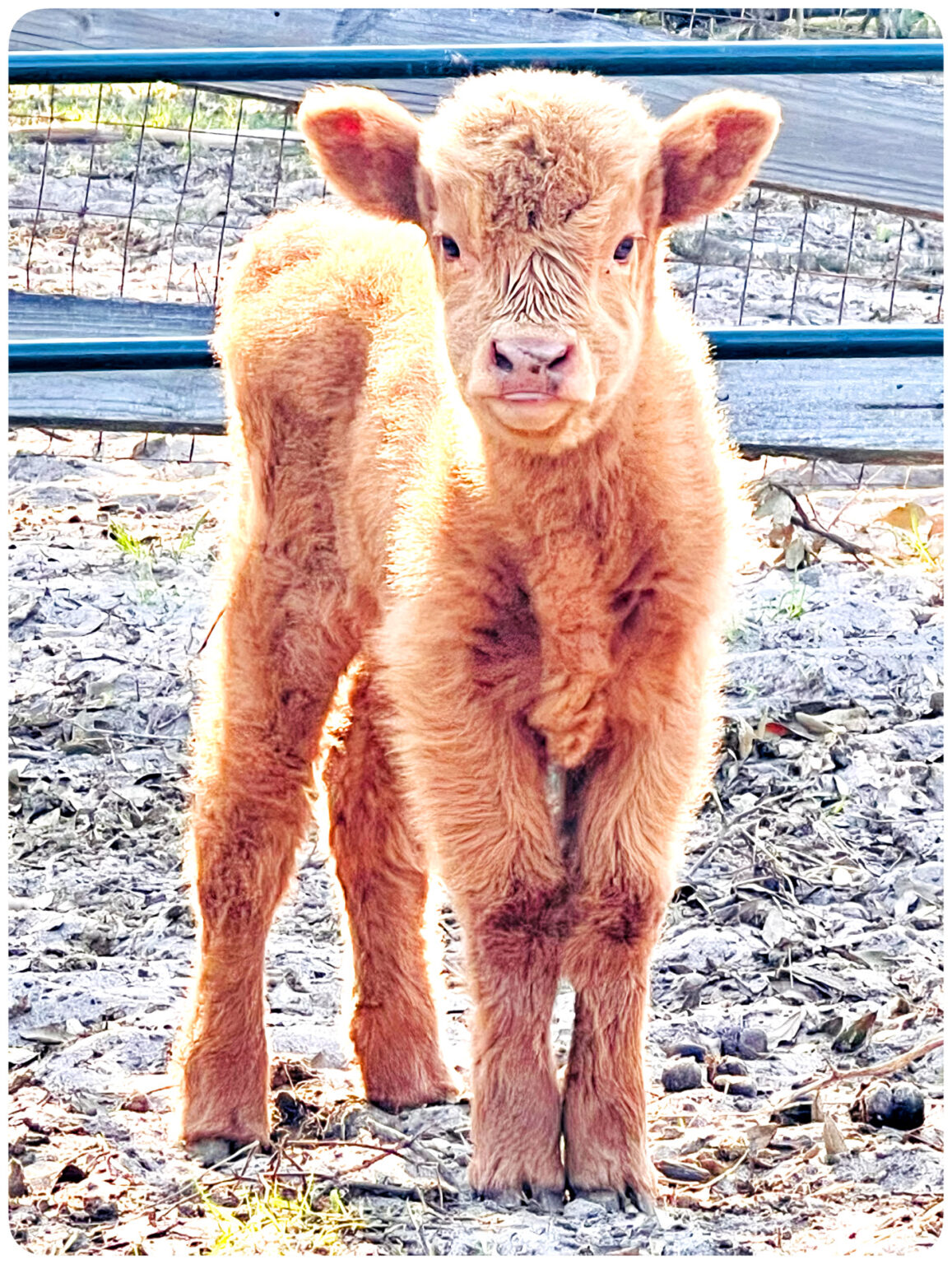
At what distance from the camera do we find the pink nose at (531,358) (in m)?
3.45

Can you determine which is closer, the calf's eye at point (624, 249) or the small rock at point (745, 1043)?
the calf's eye at point (624, 249)

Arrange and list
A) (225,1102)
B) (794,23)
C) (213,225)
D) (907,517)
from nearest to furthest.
Answer: (225,1102)
(907,517)
(213,225)
(794,23)

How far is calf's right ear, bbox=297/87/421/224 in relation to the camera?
13.4 feet

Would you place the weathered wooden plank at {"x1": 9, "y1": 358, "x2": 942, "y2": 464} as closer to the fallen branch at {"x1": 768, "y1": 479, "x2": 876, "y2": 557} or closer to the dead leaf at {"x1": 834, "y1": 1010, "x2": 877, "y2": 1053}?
the fallen branch at {"x1": 768, "y1": 479, "x2": 876, "y2": 557}

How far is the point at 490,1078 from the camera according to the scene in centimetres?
388

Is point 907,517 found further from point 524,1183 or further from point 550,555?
point 524,1183

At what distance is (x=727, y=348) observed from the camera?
219 inches

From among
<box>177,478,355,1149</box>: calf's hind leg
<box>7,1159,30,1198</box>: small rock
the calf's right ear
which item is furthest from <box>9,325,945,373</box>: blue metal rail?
<box>7,1159,30,1198</box>: small rock

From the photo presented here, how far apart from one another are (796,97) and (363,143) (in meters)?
3.37

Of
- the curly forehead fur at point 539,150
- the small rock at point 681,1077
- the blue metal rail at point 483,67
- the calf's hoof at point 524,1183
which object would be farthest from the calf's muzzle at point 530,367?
the blue metal rail at point 483,67

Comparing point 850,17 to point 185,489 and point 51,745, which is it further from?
point 51,745

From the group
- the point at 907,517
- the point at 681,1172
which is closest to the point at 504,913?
the point at 681,1172

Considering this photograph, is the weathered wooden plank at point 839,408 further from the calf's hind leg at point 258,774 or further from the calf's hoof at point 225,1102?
the calf's hoof at point 225,1102

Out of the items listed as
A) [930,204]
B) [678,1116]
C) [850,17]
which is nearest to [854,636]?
[930,204]
